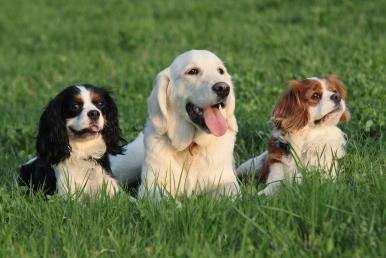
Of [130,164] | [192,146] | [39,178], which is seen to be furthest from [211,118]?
[39,178]

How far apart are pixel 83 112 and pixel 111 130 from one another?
15.4 inches

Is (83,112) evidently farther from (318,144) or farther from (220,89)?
(318,144)

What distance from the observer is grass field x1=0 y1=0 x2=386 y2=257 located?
16.2 ft

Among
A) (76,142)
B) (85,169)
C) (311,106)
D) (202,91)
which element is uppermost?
(202,91)

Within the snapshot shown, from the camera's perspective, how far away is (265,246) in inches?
188

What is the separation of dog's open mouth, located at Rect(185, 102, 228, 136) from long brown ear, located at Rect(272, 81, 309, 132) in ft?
1.92

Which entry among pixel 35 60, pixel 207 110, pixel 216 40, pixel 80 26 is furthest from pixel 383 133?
pixel 80 26

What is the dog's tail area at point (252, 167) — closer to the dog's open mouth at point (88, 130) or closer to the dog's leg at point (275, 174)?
the dog's leg at point (275, 174)

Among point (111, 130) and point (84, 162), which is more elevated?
point (111, 130)

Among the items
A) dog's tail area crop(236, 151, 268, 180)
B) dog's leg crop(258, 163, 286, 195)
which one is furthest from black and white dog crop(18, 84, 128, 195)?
dog's leg crop(258, 163, 286, 195)

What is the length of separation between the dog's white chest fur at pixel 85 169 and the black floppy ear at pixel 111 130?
7cm

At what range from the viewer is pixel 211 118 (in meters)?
6.39

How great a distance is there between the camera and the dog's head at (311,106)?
666 centimetres

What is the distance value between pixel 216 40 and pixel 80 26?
4.63 metres
